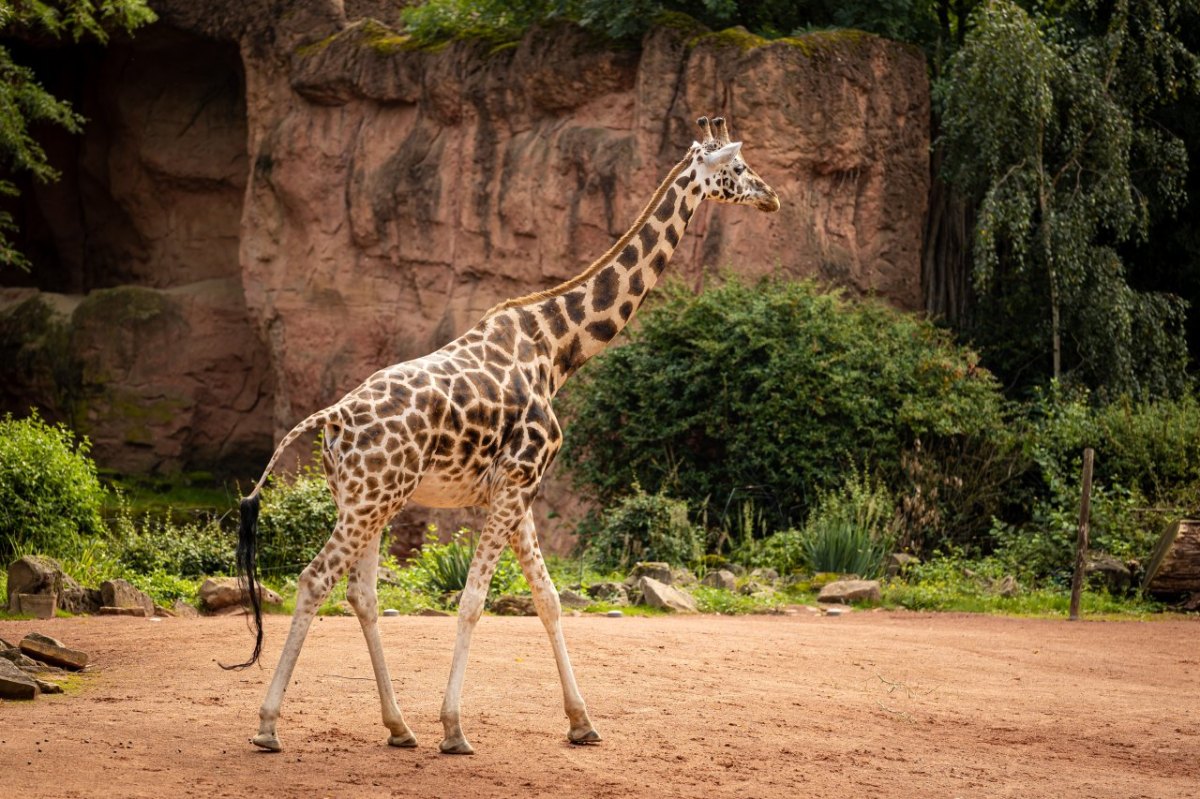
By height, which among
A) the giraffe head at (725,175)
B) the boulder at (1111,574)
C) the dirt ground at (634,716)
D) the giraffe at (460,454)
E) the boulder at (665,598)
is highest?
the giraffe head at (725,175)

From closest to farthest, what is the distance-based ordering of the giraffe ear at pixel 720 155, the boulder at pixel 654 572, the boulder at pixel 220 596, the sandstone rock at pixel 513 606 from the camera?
the giraffe ear at pixel 720 155
the boulder at pixel 220 596
the sandstone rock at pixel 513 606
the boulder at pixel 654 572

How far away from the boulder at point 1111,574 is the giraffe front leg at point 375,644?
9798mm

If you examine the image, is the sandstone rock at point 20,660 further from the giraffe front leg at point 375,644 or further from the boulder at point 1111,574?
the boulder at point 1111,574

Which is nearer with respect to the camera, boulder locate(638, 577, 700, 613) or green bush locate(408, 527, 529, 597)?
boulder locate(638, 577, 700, 613)

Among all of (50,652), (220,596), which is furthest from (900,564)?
(50,652)

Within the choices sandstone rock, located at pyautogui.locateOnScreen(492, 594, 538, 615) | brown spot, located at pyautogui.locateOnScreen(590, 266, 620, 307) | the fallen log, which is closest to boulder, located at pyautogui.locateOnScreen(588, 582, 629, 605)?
sandstone rock, located at pyautogui.locateOnScreen(492, 594, 538, 615)

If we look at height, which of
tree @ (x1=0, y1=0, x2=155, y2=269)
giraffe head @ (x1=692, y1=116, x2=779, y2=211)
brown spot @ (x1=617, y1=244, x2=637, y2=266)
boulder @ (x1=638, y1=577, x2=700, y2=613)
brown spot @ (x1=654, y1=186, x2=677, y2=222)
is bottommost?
boulder @ (x1=638, y1=577, x2=700, y2=613)

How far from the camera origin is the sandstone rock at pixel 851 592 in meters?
14.3

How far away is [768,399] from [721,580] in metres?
3.39

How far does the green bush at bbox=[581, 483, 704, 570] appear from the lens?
1573cm

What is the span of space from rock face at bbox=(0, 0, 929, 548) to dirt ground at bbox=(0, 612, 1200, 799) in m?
8.83

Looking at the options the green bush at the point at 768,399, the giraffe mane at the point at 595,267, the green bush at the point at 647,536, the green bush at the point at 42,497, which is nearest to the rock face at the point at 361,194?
the green bush at the point at 768,399

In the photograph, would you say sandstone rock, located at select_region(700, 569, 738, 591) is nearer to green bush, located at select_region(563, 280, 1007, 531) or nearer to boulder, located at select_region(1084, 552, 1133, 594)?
green bush, located at select_region(563, 280, 1007, 531)

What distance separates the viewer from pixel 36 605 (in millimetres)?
11547
